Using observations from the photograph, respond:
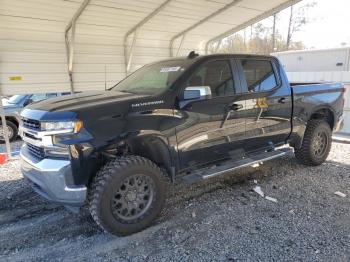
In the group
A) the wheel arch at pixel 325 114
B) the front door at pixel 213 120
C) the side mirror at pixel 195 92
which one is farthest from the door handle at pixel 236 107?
the wheel arch at pixel 325 114

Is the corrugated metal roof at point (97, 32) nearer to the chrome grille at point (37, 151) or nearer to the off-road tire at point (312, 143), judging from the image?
the chrome grille at point (37, 151)

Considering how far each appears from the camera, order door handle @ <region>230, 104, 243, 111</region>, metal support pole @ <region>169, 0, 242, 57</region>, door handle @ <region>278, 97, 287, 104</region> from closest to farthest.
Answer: door handle @ <region>230, 104, 243, 111</region>
door handle @ <region>278, 97, 287, 104</region>
metal support pole @ <region>169, 0, 242, 57</region>

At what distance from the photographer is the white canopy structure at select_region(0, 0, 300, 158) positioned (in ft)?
22.0

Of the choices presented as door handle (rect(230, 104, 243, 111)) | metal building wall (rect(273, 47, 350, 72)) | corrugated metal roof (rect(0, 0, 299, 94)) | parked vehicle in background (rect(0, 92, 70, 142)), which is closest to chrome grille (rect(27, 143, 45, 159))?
door handle (rect(230, 104, 243, 111))

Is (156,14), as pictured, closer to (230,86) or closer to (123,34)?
(123,34)

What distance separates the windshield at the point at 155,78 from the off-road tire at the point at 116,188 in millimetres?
920

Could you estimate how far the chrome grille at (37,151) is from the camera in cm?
319

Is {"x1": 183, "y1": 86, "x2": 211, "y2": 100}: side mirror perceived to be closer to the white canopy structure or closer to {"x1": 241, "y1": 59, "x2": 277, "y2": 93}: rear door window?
{"x1": 241, "y1": 59, "x2": 277, "y2": 93}: rear door window

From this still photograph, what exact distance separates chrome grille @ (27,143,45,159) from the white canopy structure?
279 centimetres

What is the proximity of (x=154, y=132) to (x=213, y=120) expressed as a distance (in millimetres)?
896

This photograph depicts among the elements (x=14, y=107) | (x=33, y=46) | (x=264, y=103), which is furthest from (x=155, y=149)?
(x=14, y=107)

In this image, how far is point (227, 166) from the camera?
410 centimetres

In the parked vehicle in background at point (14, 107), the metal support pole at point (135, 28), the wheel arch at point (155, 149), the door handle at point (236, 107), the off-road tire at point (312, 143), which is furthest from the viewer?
the parked vehicle in background at point (14, 107)

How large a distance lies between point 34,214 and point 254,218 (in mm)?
2776
